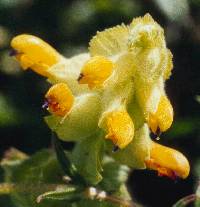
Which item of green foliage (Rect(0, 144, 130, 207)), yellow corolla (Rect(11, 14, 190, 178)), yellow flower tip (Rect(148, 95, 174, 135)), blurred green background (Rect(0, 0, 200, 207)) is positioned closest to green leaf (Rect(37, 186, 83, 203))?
green foliage (Rect(0, 144, 130, 207))

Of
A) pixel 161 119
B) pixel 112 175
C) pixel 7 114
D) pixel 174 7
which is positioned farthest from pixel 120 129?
pixel 7 114

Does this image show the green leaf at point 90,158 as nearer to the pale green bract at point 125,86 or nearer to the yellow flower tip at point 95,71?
the pale green bract at point 125,86

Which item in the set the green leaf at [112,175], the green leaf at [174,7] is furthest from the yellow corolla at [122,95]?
the green leaf at [174,7]

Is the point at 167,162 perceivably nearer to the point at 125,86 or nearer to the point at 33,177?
the point at 125,86

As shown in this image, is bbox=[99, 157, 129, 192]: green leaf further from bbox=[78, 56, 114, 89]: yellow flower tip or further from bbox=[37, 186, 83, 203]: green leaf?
bbox=[78, 56, 114, 89]: yellow flower tip

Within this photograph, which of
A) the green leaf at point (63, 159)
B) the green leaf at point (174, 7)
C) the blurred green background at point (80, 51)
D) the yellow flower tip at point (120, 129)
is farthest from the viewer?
the blurred green background at point (80, 51)

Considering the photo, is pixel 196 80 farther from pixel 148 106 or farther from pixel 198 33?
pixel 148 106
